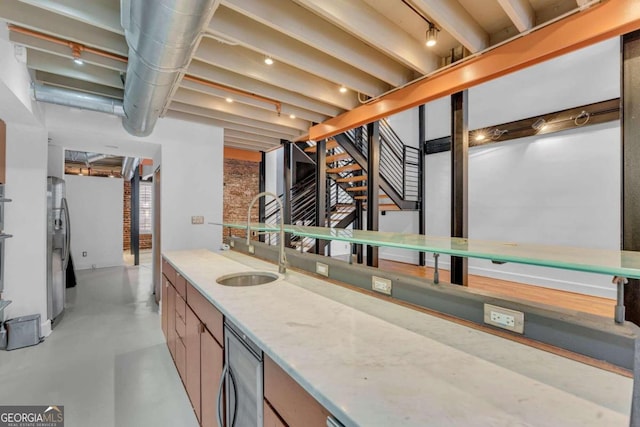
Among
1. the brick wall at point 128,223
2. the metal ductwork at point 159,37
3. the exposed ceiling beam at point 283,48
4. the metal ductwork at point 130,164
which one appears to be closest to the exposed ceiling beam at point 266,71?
the exposed ceiling beam at point 283,48

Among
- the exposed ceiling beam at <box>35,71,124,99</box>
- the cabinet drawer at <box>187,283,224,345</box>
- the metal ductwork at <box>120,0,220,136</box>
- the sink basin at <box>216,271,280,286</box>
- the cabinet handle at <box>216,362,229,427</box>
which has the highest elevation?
the exposed ceiling beam at <box>35,71,124,99</box>

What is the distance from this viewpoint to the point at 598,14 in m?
1.64

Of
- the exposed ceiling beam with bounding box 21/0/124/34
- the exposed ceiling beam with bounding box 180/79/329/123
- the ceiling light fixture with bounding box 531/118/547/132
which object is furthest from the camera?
the ceiling light fixture with bounding box 531/118/547/132

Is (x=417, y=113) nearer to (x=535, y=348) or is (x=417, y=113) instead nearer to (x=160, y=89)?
(x=160, y=89)

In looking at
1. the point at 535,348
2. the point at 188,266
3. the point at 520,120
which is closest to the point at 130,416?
the point at 188,266

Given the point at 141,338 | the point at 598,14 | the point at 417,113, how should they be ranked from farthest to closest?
1. the point at 417,113
2. the point at 141,338
3. the point at 598,14

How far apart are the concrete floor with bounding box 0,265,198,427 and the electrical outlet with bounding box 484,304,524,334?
6.61ft

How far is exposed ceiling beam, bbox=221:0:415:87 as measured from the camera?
5.82 feet

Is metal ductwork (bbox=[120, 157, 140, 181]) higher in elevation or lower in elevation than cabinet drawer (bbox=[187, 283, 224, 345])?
higher

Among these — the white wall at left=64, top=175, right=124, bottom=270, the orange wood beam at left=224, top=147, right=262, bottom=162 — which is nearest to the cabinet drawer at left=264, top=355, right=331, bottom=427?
the orange wood beam at left=224, top=147, right=262, bottom=162

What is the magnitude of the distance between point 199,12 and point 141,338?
10.7 ft

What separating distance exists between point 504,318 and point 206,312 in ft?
5.12

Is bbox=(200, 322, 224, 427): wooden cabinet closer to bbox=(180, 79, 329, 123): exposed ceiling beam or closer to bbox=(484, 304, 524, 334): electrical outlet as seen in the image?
bbox=(484, 304, 524, 334): electrical outlet

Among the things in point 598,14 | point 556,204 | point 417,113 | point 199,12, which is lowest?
point 556,204
